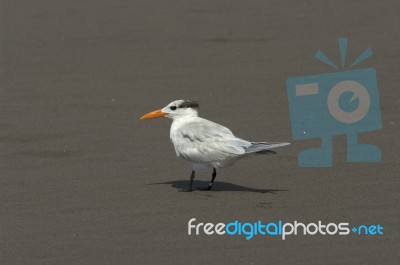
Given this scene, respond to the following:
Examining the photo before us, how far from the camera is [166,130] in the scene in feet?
32.2

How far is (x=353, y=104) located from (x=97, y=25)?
18.7ft

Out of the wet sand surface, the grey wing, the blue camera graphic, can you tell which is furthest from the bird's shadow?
the blue camera graphic

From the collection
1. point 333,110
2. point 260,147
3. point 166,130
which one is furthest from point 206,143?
point 333,110

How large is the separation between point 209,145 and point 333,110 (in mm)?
2759

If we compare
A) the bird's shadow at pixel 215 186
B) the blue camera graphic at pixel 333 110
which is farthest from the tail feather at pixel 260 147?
the blue camera graphic at pixel 333 110

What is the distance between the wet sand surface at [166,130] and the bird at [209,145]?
27 centimetres

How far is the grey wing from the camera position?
770 cm

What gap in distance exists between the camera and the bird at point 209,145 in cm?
767

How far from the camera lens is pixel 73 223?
710cm

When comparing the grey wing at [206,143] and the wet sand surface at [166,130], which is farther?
the grey wing at [206,143]

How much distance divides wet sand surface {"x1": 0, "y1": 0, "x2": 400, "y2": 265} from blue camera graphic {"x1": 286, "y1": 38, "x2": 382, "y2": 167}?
12 cm
